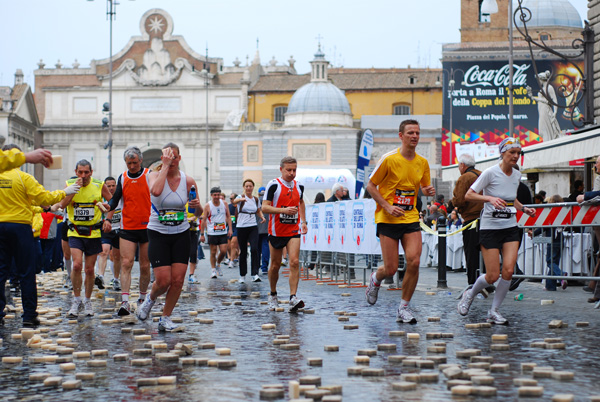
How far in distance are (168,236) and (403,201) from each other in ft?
8.04

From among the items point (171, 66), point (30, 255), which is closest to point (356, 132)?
point (171, 66)

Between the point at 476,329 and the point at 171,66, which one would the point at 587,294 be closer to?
the point at 476,329

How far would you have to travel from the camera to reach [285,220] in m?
12.2

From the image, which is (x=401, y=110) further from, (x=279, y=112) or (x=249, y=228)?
(x=249, y=228)

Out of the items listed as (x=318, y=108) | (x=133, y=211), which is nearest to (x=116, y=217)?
(x=133, y=211)

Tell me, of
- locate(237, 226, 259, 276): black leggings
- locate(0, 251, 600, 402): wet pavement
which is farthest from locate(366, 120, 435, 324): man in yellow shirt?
locate(237, 226, 259, 276): black leggings

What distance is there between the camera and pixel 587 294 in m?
14.8

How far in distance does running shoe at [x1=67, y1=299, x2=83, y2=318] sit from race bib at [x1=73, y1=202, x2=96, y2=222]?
1.01m

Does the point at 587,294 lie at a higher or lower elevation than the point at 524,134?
lower

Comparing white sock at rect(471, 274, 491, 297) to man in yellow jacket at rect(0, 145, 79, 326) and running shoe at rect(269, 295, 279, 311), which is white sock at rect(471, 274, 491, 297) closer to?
running shoe at rect(269, 295, 279, 311)

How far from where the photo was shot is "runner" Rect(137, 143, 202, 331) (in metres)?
9.64

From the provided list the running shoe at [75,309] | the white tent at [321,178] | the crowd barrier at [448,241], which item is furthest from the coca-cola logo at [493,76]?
the running shoe at [75,309]

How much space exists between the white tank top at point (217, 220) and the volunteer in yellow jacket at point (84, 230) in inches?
338

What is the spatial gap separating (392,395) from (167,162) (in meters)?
4.23
